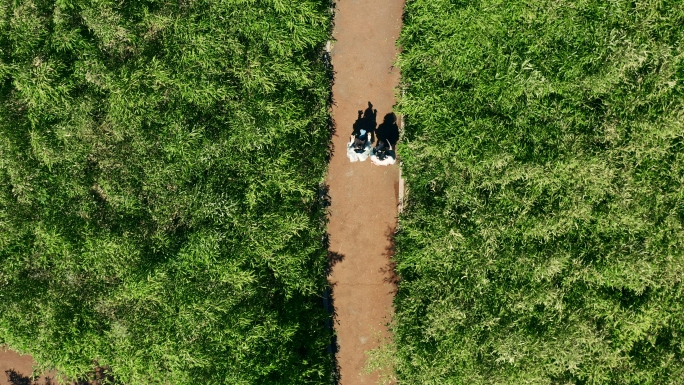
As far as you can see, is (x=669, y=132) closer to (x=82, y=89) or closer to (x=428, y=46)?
(x=428, y=46)

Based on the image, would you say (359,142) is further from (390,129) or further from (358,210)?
(358,210)

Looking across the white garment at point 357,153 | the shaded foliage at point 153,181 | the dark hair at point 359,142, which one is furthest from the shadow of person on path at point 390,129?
the shaded foliage at point 153,181

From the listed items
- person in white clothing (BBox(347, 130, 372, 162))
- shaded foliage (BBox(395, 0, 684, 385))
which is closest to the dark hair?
person in white clothing (BBox(347, 130, 372, 162))

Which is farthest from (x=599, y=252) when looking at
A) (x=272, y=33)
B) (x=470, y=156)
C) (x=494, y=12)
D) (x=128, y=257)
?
(x=128, y=257)

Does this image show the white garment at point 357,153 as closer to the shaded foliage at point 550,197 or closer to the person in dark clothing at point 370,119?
the person in dark clothing at point 370,119

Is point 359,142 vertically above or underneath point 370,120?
underneath

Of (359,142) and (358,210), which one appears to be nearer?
(359,142)

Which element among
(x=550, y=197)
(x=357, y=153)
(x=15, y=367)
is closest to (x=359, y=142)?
(x=357, y=153)
